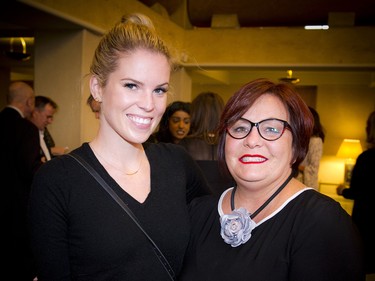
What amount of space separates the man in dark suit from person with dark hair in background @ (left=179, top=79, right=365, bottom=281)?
6.98 feet

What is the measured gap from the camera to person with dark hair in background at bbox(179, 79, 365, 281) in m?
1.08

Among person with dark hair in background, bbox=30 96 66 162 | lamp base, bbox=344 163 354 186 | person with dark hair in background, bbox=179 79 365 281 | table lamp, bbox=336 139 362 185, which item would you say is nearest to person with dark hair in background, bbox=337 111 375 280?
person with dark hair in background, bbox=179 79 365 281

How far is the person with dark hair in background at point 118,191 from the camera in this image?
3.77ft

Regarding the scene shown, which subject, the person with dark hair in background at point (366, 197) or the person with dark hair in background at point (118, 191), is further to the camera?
the person with dark hair in background at point (366, 197)

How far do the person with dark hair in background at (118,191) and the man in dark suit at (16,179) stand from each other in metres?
1.99

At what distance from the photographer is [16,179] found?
3.10 meters

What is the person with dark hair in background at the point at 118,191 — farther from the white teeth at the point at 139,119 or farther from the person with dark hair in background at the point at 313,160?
the person with dark hair in background at the point at 313,160

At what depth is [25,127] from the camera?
313cm

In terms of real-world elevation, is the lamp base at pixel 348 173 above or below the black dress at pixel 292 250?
below

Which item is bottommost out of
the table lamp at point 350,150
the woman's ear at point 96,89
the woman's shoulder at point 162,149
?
the table lamp at point 350,150

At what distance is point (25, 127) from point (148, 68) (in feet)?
7.43

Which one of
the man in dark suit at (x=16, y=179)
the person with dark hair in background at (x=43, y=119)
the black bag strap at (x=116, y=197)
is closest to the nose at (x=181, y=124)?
the person with dark hair in background at (x=43, y=119)

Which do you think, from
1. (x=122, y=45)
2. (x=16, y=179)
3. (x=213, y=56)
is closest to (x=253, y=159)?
(x=122, y=45)

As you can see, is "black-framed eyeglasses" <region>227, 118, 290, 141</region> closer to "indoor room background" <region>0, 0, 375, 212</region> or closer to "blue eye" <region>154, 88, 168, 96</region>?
"blue eye" <region>154, 88, 168, 96</region>
